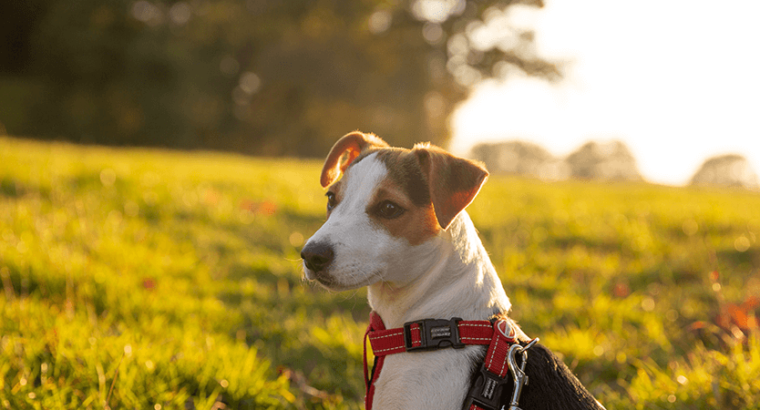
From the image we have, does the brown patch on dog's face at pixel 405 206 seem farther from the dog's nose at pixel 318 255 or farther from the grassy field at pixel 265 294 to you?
the grassy field at pixel 265 294

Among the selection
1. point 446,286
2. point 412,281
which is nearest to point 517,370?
point 446,286

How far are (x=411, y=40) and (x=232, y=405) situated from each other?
2707 cm

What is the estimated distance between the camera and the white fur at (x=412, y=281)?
6.83 ft

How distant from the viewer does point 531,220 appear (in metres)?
7.99

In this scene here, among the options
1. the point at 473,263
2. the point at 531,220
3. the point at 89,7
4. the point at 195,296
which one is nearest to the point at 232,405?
the point at 473,263

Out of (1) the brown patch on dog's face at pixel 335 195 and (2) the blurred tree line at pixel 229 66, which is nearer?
(1) the brown patch on dog's face at pixel 335 195

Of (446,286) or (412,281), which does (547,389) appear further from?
(412,281)

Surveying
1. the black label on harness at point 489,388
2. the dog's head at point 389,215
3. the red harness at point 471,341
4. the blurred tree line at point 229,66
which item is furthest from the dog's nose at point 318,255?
the blurred tree line at point 229,66

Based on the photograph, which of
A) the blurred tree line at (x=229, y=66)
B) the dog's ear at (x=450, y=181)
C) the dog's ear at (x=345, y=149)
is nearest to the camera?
the dog's ear at (x=450, y=181)

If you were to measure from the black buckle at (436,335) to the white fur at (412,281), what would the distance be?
42 mm

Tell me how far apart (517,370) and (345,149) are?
5.40 ft

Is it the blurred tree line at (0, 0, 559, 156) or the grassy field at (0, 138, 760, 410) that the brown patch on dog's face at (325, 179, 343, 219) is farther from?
the blurred tree line at (0, 0, 559, 156)

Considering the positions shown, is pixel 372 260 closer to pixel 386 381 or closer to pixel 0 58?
pixel 386 381

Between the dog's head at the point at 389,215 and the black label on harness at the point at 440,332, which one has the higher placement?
the dog's head at the point at 389,215
